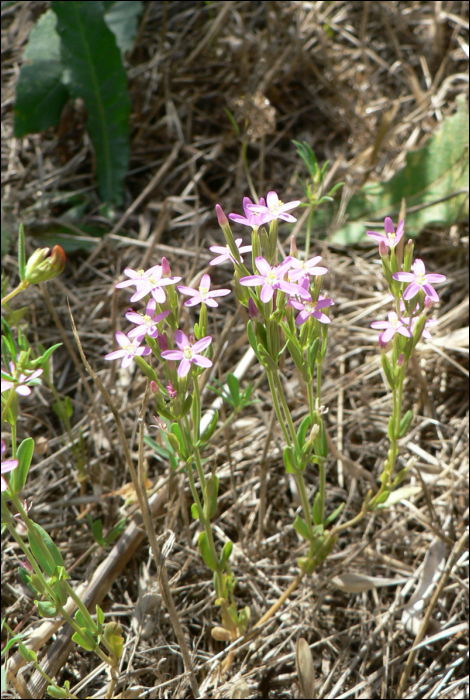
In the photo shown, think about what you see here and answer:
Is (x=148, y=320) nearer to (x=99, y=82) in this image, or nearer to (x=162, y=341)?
(x=162, y=341)

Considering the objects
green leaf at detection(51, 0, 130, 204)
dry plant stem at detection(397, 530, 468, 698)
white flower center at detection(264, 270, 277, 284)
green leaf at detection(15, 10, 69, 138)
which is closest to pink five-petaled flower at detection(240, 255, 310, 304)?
white flower center at detection(264, 270, 277, 284)

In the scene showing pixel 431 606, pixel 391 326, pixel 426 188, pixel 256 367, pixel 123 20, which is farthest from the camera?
pixel 123 20

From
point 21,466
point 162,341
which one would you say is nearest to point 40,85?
point 162,341

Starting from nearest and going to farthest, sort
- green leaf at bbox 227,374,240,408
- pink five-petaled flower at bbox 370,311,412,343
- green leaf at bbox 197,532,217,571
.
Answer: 1. pink five-petaled flower at bbox 370,311,412,343
2. green leaf at bbox 197,532,217,571
3. green leaf at bbox 227,374,240,408

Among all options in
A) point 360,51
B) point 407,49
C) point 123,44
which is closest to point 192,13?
point 123,44

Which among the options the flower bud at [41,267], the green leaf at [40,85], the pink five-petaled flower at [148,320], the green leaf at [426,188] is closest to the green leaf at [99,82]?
the green leaf at [40,85]

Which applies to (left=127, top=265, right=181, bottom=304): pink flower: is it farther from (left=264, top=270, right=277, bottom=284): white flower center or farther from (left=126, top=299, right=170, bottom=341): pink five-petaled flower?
(left=264, top=270, right=277, bottom=284): white flower center

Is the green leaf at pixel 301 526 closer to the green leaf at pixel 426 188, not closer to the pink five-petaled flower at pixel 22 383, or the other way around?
the pink five-petaled flower at pixel 22 383
